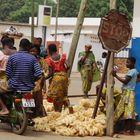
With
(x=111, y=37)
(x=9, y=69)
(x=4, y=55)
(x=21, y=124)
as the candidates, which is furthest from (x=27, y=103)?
(x=111, y=37)

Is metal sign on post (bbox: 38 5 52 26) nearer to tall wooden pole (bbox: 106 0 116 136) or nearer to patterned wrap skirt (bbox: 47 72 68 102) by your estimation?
patterned wrap skirt (bbox: 47 72 68 102)

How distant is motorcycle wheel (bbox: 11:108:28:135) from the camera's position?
8.92m

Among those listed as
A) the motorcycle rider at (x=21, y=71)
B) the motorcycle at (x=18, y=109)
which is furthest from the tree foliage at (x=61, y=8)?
the motorcycle at (x=18, y=109)

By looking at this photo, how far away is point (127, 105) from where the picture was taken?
976 cm

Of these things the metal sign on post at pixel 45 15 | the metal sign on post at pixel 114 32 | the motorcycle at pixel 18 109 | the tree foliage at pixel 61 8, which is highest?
the metal sign on post at pixel 114 32

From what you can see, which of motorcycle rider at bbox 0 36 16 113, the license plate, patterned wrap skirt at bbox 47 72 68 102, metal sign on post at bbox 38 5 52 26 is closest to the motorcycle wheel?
the license plate

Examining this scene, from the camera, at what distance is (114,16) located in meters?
9.45

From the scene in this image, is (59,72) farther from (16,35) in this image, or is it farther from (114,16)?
(16,35)

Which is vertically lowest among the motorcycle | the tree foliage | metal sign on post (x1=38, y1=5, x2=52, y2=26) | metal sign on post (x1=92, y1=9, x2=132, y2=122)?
the tree foliage

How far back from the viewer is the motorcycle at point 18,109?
897 cm

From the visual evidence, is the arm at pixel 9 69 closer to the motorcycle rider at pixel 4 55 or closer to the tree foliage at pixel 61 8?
the motorcycle rider at pixel 4 55

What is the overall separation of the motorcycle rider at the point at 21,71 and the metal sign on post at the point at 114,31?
138cm

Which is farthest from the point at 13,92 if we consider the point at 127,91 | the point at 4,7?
the point at 4,7

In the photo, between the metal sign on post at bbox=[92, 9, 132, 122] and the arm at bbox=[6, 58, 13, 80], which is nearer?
the arm at bbox=[6, 58, 13, 80]
